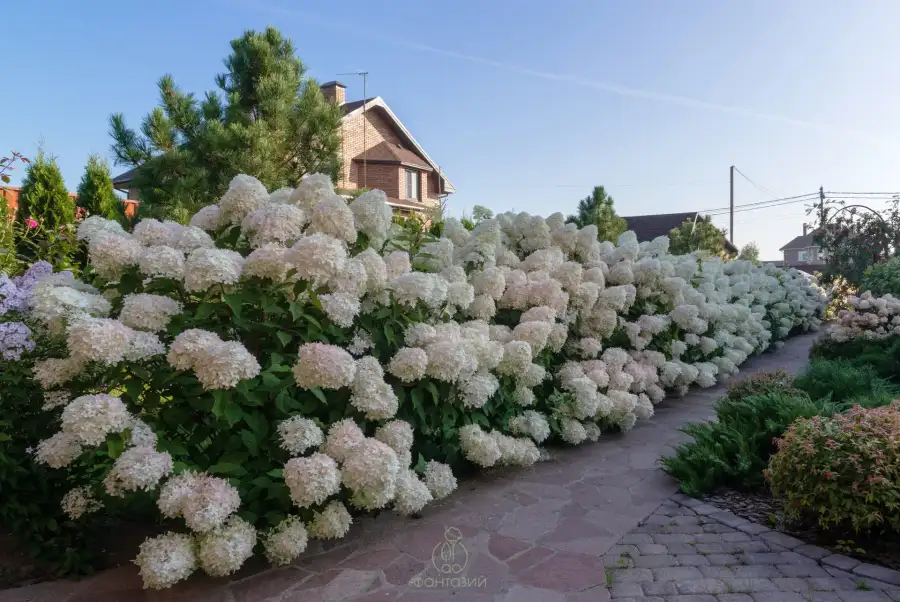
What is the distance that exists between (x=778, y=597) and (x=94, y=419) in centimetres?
307

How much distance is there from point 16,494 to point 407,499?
6.25 feet

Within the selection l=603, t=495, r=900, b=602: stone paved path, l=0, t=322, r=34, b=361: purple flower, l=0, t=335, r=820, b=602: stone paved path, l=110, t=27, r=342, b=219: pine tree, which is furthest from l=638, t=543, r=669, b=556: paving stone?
l=110, t=27, r=342, b=219: pine tree

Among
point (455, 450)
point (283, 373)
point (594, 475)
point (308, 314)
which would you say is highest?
point (308, 314)

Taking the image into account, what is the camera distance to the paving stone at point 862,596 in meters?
2.60

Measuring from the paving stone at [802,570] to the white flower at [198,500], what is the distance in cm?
262

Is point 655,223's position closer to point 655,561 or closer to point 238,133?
point 238,133

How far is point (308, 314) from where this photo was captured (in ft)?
10.1

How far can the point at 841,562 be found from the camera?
2.95 m

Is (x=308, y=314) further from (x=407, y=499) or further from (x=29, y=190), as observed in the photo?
(x=29, y=190)

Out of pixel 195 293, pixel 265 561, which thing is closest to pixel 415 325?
pixel 195 293

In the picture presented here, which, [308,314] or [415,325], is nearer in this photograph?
[308,314]

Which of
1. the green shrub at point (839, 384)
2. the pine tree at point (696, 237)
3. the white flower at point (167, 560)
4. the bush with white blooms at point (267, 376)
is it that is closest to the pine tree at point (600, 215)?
the pine tree at point (696, 237)

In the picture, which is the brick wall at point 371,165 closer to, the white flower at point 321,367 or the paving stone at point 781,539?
the white flower at point 321,367

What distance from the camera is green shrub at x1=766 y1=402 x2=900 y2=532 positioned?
9.82 feet
